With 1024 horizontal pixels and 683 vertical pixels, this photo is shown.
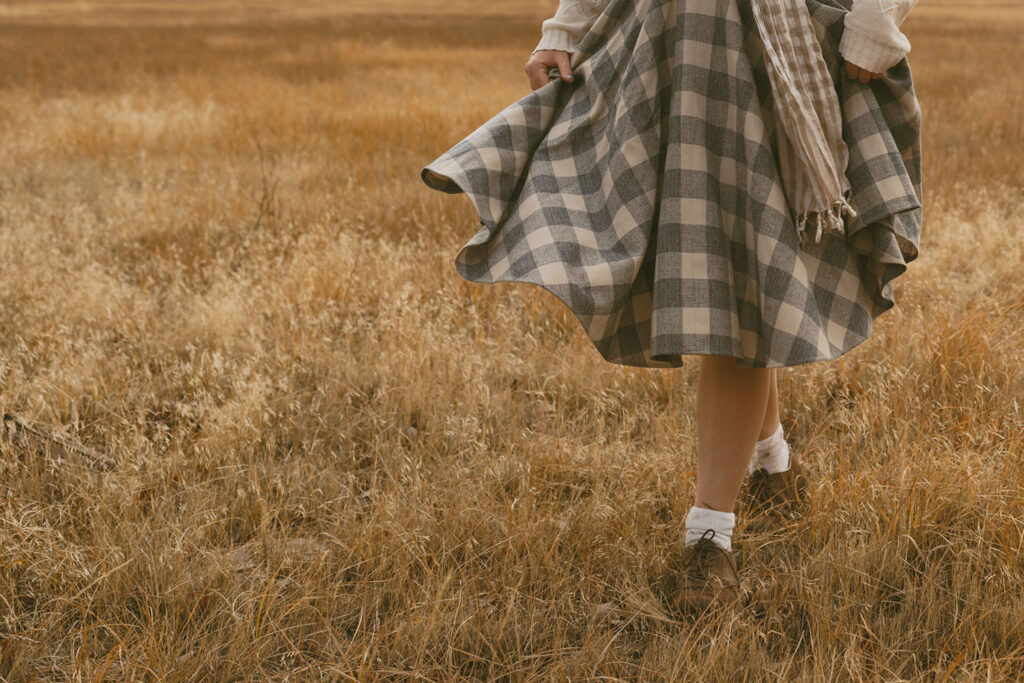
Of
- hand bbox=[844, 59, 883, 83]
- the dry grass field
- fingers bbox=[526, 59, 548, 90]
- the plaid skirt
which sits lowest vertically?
the dry grass field

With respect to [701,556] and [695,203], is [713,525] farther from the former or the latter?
[695,203]

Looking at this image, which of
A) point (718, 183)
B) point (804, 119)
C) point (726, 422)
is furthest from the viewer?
point (726, 422)

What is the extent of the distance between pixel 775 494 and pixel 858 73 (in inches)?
41.4

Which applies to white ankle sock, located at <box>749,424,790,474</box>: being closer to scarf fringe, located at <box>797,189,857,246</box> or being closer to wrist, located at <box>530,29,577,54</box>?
scarf fringe, located at <box>797,189,857,246</box>

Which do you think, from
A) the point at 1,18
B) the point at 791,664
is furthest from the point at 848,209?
the point at 1,18

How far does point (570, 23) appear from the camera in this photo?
181 cm

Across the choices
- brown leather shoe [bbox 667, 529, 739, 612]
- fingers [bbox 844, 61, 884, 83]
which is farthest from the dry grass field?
fingers [bbox 844, 61, 884, 83]

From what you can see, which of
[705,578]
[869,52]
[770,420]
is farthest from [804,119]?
[705,578]

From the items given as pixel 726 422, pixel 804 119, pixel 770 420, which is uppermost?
pixel 804 119

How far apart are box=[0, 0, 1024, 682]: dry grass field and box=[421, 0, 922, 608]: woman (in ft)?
1.78

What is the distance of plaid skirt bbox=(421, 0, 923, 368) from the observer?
4.99ft

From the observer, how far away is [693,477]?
217cm

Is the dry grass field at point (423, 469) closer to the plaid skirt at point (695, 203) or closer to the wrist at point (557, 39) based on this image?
the plaid skirt at point (695, 203)

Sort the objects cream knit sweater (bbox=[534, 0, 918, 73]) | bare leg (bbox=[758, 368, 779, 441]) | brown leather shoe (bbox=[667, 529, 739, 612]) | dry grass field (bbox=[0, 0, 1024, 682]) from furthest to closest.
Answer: bare leg (bbox=[758, 368, 779, 441])
brown leather shoe (bbox=[667, 529, 739, 612])
dry grass field (bbox=[0, 0, 1024, 682])
cream knit sweater (bbox=[534, 0, 918, 73])
